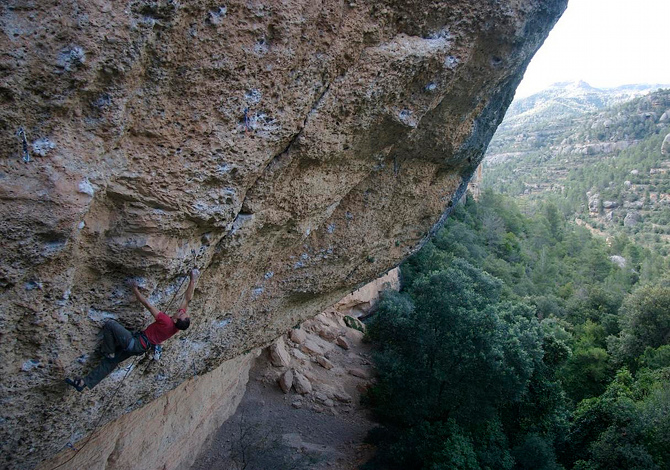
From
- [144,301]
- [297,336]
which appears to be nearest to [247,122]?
[144,301]

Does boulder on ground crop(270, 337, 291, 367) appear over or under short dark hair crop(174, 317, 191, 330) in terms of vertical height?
→ under

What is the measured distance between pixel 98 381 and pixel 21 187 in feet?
5.78

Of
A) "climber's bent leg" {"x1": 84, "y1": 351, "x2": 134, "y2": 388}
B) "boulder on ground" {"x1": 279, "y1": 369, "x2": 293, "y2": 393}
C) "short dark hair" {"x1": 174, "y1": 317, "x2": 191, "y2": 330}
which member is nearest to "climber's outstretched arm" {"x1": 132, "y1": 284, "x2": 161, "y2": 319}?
"short dark hair" {"x1": 174, "y1": 317, "x2": 191, "y2": 330}

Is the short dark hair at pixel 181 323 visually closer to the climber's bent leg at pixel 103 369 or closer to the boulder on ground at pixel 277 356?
the climber's bent leg at pixel 103 369

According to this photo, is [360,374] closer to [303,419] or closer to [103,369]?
[303,419]

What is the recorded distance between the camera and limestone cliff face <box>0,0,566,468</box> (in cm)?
291

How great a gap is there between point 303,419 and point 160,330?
24.8ft

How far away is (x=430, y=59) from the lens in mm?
4289

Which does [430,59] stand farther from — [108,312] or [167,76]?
Result: [108,312]

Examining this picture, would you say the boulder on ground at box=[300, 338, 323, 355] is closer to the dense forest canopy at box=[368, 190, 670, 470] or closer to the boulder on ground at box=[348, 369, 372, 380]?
the boulder on ground at box=[348, 369, 372, 380]

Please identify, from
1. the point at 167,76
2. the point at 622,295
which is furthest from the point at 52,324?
the point at 622,295

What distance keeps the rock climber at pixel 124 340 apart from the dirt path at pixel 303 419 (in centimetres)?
532

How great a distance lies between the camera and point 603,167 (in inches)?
2389

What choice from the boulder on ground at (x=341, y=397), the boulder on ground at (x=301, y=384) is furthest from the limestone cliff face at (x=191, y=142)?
the boulder on ground at (x=341, y=397)
